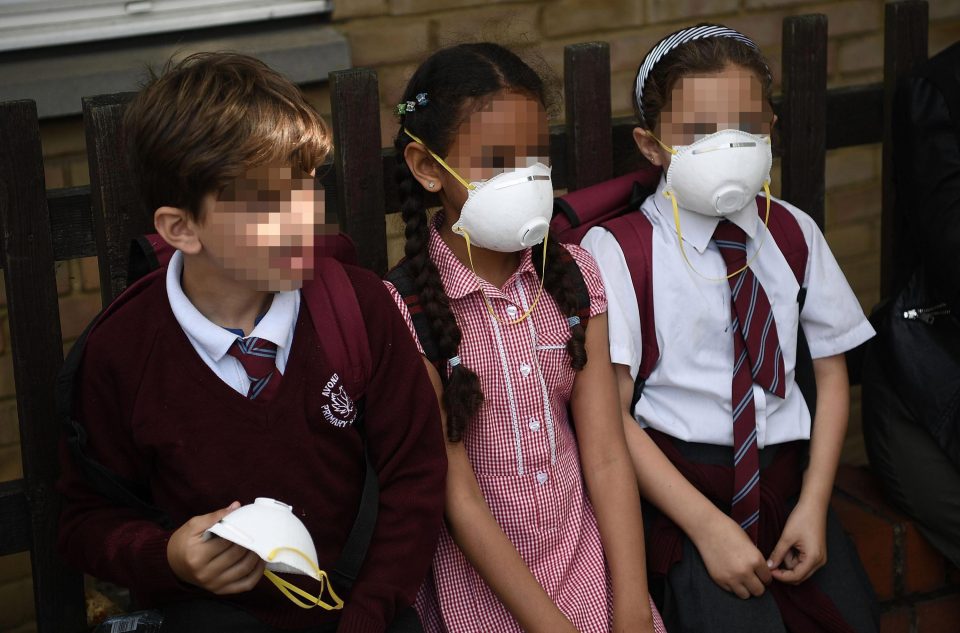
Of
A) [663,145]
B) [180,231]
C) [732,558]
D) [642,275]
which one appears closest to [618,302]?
[642,275]

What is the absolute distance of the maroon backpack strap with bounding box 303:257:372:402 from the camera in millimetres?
2219

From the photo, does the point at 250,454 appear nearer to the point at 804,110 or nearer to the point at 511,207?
the point at 511,207

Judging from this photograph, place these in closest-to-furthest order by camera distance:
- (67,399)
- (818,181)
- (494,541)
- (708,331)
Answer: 1. (67,399)
2. (494,541)
3. (708,331)
4. (818,181)

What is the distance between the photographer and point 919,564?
3.10 metres

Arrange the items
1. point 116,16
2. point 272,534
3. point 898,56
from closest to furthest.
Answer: point 272,534, point 898,56, point 116,16

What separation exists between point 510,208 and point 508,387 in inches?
14.6

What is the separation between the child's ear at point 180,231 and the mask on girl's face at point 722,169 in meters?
1.05

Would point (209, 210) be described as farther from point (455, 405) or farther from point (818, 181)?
point (818, 181)

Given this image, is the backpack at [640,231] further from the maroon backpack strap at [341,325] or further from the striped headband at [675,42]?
the maroon backpack strap at [341,325]

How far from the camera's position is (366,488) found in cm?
225

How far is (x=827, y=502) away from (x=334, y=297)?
124 cm

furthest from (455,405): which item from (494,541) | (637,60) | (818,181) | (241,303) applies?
(637,60)

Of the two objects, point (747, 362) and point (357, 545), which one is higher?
point (747, 362)

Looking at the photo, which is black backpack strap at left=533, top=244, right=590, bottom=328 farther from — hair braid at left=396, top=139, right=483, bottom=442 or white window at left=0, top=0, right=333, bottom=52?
white window at left=0, top=0, right=333, bottom=52
